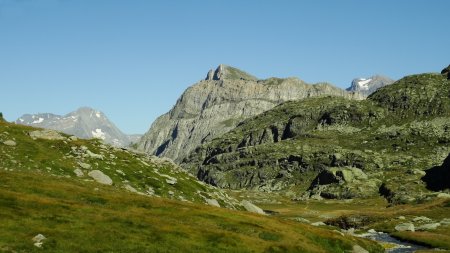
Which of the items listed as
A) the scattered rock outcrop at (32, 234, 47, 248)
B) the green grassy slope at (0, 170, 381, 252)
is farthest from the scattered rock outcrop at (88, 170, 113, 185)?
the scattered rock outcrop at (32, 234, 47, 248)

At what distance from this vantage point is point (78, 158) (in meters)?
76.4

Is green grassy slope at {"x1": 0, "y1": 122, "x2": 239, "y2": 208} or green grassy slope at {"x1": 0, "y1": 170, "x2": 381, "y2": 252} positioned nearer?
green grassy slope at {"x1": 0, "y1": 170, "x2": 381, "y2": 252}

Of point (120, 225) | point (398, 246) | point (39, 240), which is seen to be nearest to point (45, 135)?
point (120, 225)

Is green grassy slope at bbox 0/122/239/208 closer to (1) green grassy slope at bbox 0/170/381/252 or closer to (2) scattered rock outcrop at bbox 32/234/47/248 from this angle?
(1) green grassy slope at bbox 0/170/381/252

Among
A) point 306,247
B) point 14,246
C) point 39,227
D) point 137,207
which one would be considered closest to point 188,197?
point 137,207

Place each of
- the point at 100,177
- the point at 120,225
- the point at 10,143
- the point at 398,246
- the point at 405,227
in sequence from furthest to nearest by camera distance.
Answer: the point at 405,227 < the point at 398,246 < the point at 100,177 < the point at 10,143 < the point at 120,225

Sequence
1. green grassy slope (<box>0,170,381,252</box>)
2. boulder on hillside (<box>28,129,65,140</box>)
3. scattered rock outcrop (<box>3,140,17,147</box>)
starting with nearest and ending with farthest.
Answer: green grassy slope (<box>0,170,381,252</box>) → scattered rock outcrop (<box>3,140,17,147</box>) → boulder on hillside (<box>28,129,65,140</box>)

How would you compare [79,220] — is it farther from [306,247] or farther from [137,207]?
[306,247]

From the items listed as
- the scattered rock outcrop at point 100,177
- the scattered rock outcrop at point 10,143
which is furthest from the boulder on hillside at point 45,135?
the scattered rock outcrop at point 100,177

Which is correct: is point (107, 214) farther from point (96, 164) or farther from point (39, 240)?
point (96, 164)

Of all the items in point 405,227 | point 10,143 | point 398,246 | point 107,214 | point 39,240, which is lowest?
point 398,246

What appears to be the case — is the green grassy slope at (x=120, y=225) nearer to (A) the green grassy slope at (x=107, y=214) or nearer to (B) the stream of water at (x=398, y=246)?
(A) the green grassy slope at (x=107, y=214)

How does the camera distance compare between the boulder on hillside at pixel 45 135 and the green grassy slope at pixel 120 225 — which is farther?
the boulder on hillside at pixel 45 135

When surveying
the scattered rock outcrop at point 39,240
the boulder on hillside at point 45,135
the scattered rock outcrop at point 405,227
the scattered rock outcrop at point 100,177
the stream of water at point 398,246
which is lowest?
the stream of water at point 398,246
